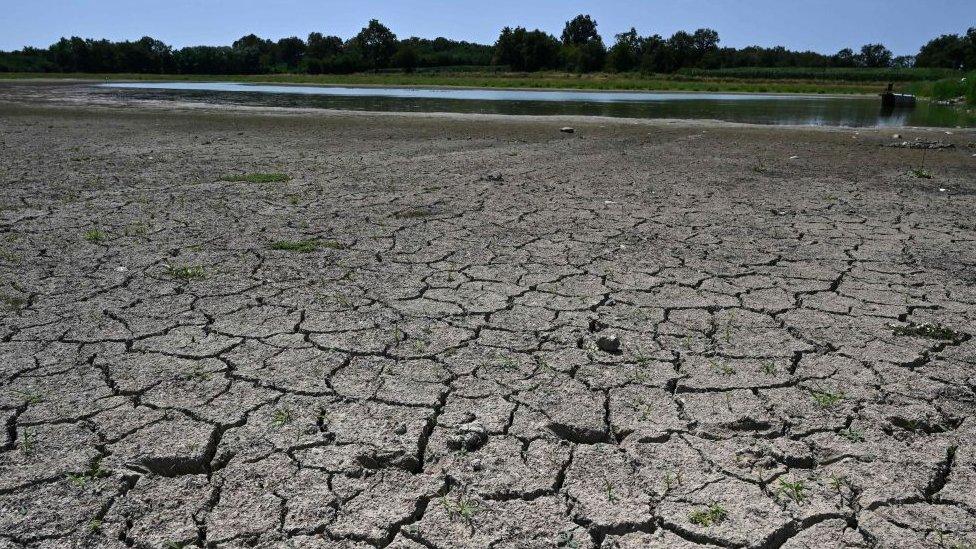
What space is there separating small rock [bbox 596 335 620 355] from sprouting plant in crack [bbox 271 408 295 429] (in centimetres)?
129

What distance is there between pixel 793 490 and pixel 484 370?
1169 mm

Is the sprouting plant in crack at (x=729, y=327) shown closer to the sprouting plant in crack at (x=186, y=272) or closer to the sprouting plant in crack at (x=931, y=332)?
the sprouting plant in crack at (x=931, y=332)

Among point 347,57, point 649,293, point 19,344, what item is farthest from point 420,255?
point 347,57

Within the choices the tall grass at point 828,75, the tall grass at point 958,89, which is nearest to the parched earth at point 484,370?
the tall grass at point 958,89

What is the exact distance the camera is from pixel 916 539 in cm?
175

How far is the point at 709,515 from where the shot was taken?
1.83m

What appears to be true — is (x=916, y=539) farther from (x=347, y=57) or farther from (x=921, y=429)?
(x=347, y=57)

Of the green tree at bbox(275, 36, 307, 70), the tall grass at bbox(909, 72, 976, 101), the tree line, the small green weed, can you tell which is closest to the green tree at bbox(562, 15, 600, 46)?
the tree line

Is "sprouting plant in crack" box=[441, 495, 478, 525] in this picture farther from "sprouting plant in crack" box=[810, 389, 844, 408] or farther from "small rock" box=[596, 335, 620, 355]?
"sprouting plant in crack" box=[810, 389, 844, 408]

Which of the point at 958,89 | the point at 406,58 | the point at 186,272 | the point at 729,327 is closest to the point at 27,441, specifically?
the point at 186,272

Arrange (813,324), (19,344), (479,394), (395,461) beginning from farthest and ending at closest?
(813,324)
(19,344)
(479,394)
(395,461)

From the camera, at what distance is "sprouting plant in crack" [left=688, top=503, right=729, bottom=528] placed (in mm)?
1809

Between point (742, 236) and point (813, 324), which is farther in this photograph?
point (742, 236)

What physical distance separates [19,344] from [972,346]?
13.2ft
